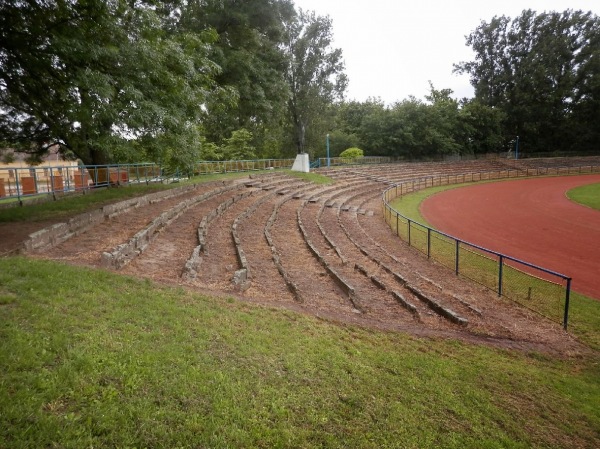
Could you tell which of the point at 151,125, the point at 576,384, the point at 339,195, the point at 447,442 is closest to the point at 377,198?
the point at 339,195

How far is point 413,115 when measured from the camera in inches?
2154

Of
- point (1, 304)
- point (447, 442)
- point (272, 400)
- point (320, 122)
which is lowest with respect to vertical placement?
point (447, 442)

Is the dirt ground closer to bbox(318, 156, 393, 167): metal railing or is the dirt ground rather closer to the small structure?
the small structure

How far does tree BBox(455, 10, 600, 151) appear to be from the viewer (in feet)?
206

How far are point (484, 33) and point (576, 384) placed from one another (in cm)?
8144

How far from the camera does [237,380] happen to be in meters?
4.64

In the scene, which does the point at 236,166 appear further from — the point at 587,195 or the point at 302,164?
the point at 587,195

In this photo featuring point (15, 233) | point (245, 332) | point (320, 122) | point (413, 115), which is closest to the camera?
point (245, 332)

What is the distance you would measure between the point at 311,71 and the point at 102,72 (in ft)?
123

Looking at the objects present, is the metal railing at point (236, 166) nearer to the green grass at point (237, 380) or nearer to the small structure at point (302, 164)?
the small structure at point (302, 164)

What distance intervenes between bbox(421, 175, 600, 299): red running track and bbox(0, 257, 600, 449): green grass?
297 inches

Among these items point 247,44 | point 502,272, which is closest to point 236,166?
point 247,44

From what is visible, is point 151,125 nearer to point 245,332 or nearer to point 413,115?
point 245,332

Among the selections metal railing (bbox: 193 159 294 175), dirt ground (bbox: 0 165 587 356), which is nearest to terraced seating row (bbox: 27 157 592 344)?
dirt ground (bbox: 0 165 587 356)
